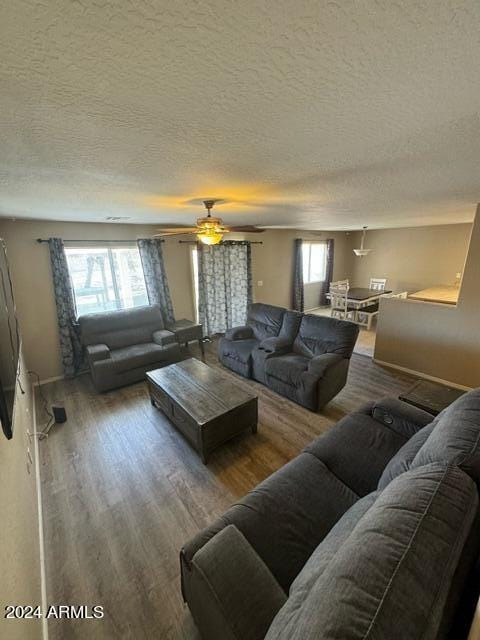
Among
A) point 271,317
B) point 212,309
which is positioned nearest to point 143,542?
point 271,317

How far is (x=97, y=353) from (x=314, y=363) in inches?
110

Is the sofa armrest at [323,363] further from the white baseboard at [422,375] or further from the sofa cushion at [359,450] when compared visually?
the white baseboard at [422,375]

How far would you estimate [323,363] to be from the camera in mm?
2836

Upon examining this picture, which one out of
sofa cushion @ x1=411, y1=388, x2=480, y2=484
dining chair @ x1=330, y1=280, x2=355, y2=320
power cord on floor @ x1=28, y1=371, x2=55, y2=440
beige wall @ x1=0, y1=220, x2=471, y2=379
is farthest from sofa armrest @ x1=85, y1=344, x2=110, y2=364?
dining chair @ x1=330, y1=280, x2=355, y2=320

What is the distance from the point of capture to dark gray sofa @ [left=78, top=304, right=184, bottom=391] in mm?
3338

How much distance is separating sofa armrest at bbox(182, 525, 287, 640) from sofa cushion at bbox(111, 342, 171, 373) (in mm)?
2742

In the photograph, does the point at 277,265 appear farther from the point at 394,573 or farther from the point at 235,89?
the point at 394,573

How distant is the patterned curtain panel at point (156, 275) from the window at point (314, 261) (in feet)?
13.3

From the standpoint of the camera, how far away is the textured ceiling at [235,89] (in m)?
0.52

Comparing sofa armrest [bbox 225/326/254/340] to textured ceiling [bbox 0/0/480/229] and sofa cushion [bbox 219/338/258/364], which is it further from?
textured ceiling [bbox 0/0/480/229]

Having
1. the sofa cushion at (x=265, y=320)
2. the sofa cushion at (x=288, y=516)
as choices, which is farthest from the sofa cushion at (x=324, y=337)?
the sofa cushion at (x=288, y=516)

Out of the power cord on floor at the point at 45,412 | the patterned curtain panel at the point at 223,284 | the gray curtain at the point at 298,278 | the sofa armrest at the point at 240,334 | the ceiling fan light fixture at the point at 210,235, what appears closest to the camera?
the ceiling fan light fixture at the point at 210,235

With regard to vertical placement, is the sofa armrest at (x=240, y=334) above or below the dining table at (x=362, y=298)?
below

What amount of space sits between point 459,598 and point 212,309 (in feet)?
15.7
